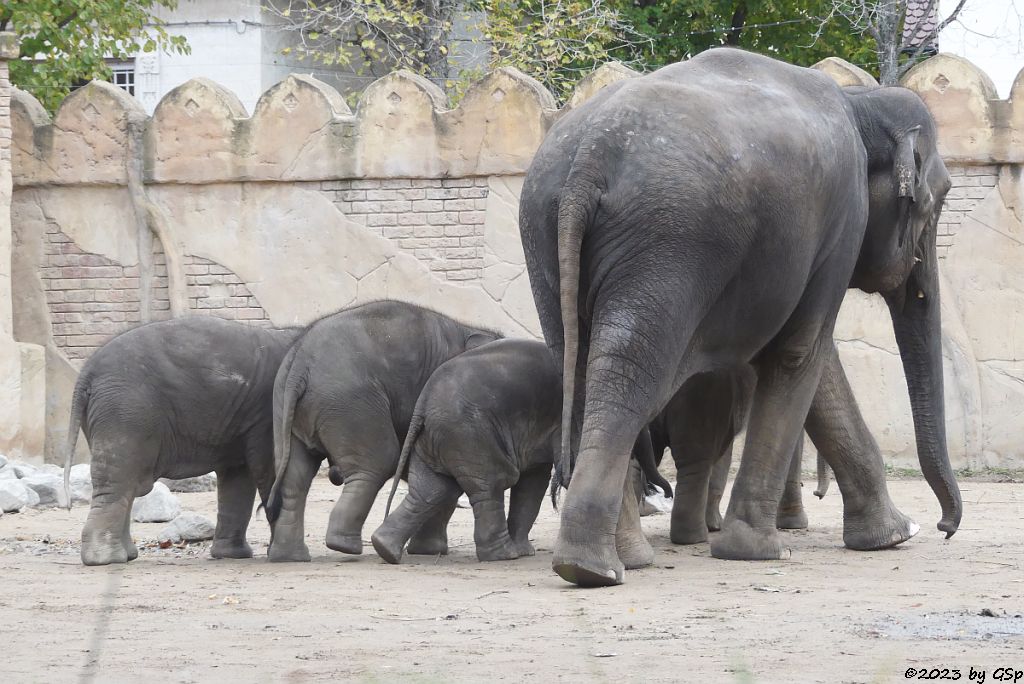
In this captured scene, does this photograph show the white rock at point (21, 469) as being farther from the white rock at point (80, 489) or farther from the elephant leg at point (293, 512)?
the elephant leg at point (293, 512)

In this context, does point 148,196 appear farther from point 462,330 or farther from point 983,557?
point 983,557

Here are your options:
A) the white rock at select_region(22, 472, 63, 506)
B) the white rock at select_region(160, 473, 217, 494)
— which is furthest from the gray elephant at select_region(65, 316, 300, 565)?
the white rock at select_region(160, 473, 217, 494)

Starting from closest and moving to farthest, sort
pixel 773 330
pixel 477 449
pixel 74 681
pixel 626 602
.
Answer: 1. pixel 74 681
2. pixel 626 602
3. pixel 773 330
4. pixel 477 449

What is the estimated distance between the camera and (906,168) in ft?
21.4

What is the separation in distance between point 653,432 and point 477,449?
1471mm

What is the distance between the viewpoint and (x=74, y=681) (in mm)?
3908

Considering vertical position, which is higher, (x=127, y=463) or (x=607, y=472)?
(x=607, y=472)

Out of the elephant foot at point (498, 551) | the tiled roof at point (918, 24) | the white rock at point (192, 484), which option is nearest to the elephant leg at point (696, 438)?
the elephant foot at point (498, 551)

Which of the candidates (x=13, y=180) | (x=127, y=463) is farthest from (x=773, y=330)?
(x=13, y=180)

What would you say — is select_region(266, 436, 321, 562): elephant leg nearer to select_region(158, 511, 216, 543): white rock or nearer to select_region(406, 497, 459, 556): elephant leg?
select_region(406, 497, 459, 556): elephant leg

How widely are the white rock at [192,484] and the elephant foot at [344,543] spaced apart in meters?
4.08

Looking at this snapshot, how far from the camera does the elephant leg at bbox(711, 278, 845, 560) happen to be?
6.31 meters

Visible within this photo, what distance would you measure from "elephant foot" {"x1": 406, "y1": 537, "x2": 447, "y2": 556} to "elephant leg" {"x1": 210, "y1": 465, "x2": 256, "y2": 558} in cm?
70

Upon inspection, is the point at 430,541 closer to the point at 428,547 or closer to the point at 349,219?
the point at 428,547
